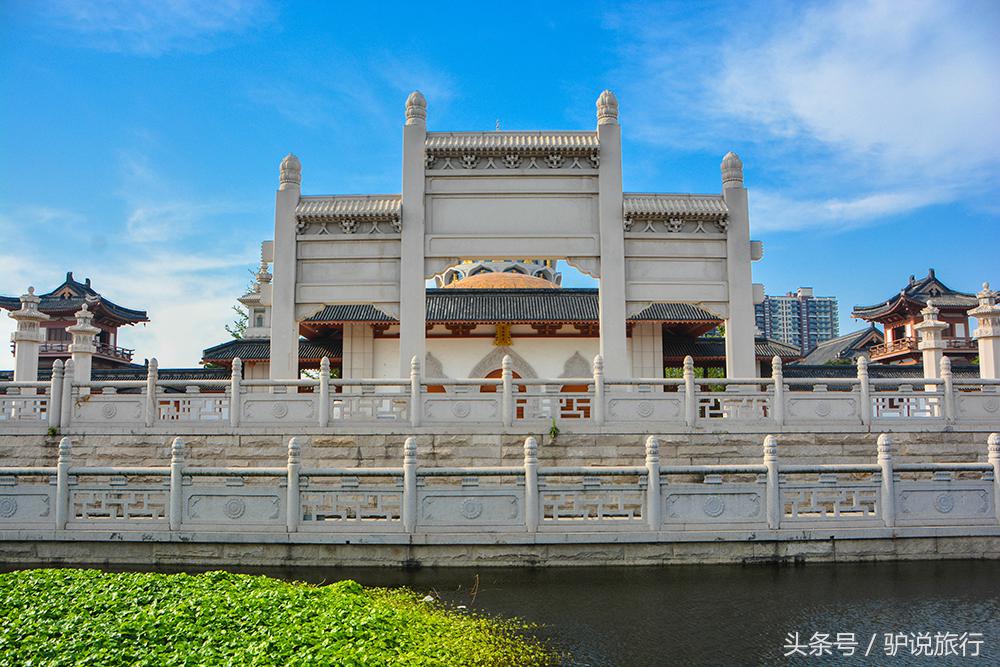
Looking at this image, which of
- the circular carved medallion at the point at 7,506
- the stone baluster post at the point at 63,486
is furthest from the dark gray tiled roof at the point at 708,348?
the circular carved medallion at the point at 7,506

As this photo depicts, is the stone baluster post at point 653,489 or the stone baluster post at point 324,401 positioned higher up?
the stone baluster post at point 324,401

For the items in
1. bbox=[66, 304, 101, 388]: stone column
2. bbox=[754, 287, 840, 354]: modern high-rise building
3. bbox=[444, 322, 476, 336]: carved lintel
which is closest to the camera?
bbox=[66, 304, 101, 388]: stone column

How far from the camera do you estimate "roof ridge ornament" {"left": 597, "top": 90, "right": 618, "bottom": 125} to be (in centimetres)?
1709

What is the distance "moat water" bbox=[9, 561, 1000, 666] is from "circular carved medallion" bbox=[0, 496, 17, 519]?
3543 mm

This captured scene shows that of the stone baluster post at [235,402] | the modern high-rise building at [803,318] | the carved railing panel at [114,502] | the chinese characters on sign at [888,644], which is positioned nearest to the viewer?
the chinese characters on sign at [888,644]

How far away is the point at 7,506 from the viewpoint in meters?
9.93

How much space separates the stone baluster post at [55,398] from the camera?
1333 centimetres

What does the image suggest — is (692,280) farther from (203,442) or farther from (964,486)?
(203,442)

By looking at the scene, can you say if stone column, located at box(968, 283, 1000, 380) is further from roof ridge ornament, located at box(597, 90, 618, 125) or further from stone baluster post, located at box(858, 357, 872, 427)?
roof ridge ornament, located at box(597, 90, 618, 125)

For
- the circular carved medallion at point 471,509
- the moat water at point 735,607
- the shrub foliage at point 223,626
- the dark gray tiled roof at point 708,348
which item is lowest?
the moat water at point 735,607

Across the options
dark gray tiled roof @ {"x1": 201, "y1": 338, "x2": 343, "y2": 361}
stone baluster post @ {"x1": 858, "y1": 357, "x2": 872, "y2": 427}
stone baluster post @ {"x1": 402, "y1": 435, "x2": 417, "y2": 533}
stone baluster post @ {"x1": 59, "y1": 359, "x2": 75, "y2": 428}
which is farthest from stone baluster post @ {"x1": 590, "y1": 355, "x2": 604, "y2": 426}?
dark gray tiled roof @ {"x1": 201, "y1": 338, "x2": 343, "y2": 361}

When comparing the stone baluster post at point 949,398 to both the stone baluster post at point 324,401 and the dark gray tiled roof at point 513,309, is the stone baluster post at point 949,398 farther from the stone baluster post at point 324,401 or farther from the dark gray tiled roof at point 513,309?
the stone baluster post at point 324,401

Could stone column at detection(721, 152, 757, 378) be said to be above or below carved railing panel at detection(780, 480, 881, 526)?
above

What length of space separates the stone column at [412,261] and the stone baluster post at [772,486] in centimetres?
859
